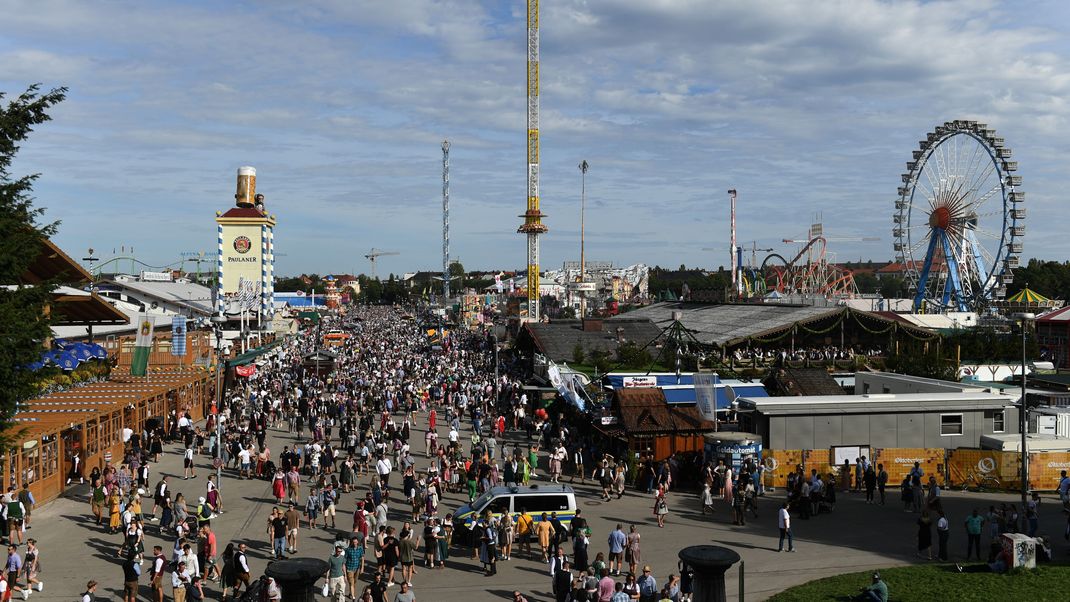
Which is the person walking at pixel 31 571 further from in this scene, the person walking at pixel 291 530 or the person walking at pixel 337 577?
the person walking at pixel 337 577

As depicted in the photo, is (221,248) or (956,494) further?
(221,248)

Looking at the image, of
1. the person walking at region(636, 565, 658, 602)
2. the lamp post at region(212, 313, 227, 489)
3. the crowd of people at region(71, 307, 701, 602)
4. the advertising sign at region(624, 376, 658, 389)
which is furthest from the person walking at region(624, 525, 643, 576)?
the advertising sign at region(624, 376, 658, 389)

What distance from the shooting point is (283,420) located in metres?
35.7

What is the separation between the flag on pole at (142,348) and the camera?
3133cm

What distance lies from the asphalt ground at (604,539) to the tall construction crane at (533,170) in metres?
75.9

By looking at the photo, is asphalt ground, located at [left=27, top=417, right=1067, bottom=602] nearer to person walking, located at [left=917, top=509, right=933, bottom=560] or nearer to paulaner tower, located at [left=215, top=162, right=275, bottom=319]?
person walking, located at [left=917, top=509, right=933, bottom=560]

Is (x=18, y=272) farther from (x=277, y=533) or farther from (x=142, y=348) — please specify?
(x=142, y=348)

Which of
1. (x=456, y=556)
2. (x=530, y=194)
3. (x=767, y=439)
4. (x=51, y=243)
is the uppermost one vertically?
(x=530, y=194)

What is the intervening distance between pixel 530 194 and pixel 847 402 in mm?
83522

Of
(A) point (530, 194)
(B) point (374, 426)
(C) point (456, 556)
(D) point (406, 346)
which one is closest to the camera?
(C) point (456, 556)

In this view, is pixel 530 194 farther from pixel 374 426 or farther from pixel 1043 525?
pixel 1043 525

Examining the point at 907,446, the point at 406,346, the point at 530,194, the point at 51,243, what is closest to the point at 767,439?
the point at 907,446

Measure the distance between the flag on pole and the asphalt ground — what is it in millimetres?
8272

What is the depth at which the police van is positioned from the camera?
58.6 feet
